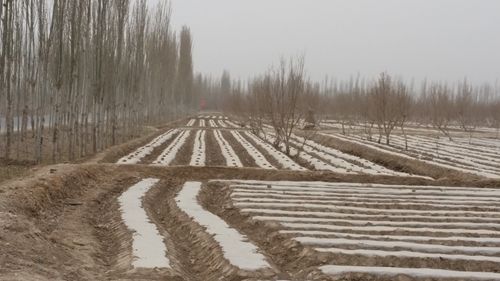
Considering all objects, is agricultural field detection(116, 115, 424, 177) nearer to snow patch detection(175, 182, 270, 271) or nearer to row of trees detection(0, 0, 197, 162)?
row of trees detection(0, 0, 197, 162)

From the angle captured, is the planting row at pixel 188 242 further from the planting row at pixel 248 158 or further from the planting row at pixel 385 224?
the planting row at pixel 248 158

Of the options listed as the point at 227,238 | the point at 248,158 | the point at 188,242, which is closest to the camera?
the point at 227,238

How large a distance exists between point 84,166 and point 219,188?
3.27 metres

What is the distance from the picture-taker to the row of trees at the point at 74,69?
56.5 feet

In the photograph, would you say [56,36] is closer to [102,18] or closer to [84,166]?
[102,18]

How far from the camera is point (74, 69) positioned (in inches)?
770

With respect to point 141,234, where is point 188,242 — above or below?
below

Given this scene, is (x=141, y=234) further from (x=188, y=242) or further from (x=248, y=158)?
(x=248, y=158)

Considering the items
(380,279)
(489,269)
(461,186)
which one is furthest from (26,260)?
(461,186)

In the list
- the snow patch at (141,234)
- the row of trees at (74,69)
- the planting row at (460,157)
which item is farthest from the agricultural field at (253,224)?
the row of trees at (74,69)

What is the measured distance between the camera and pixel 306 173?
14.2m

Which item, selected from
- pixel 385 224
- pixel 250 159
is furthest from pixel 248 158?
pixel 385 224

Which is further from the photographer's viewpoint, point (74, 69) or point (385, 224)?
point (74, 69)

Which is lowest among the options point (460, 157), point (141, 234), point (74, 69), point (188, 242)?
point (188, 242)
